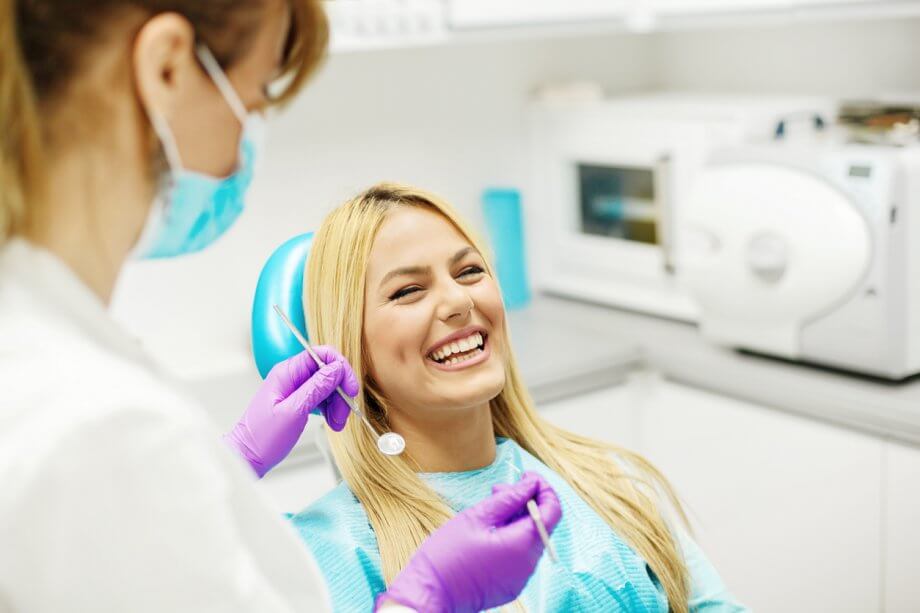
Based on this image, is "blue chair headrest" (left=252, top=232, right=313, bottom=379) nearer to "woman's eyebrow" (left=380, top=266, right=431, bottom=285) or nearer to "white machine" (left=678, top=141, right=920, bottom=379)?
"woman's eyebrow" (left=380, top=266, right=431, bottom=285)

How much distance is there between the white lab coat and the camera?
75cm

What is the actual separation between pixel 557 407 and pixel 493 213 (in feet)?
2.31

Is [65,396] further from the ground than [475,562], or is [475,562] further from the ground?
[65,396]

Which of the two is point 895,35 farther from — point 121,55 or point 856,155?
point 121,55

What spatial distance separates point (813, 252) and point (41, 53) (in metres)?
1.69

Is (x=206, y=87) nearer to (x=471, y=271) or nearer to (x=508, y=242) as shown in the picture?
(x=471, y=271)

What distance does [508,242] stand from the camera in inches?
116

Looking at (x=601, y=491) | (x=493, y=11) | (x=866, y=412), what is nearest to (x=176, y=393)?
(x=601, y=491)

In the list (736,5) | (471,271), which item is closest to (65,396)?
(471,271)

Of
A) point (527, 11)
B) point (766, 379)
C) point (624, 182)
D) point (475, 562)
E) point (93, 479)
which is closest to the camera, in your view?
point (93, 479)

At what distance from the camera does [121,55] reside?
2.66 feet

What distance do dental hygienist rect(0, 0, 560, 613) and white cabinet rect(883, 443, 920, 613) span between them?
148 centimetres

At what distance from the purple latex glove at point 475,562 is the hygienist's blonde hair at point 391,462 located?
0.31 m

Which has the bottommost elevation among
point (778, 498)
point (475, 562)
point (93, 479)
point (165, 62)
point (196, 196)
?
point (778, 498)
